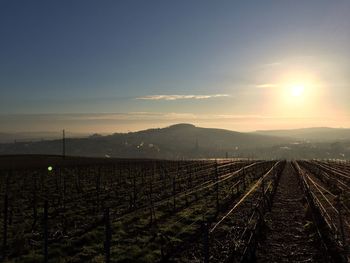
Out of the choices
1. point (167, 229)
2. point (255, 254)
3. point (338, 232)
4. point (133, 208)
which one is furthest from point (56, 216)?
point (338, 232)

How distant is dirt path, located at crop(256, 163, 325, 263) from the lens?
14.4m

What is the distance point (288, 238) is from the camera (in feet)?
56.4

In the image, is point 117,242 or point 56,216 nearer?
point 117,242

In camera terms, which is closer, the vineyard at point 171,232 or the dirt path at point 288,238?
the vineyard at point 171,232

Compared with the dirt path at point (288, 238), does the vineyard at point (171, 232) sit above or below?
above

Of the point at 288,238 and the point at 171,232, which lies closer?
the point at 288,238

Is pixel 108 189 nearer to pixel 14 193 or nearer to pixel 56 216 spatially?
pixel 14 193

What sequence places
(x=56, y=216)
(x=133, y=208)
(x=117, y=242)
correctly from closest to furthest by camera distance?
(x=117, y=242)
(x=56, y=216)
(x=133, y=208)

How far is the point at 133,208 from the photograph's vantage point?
78.5ft

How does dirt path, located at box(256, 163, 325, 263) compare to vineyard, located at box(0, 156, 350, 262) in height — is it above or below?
below

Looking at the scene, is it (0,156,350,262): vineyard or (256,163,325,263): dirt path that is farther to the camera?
(256,163,325,263): dirt path

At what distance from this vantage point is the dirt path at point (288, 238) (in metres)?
14.4

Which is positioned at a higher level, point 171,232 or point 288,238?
point 171,232

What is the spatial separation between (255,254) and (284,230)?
478 cm
